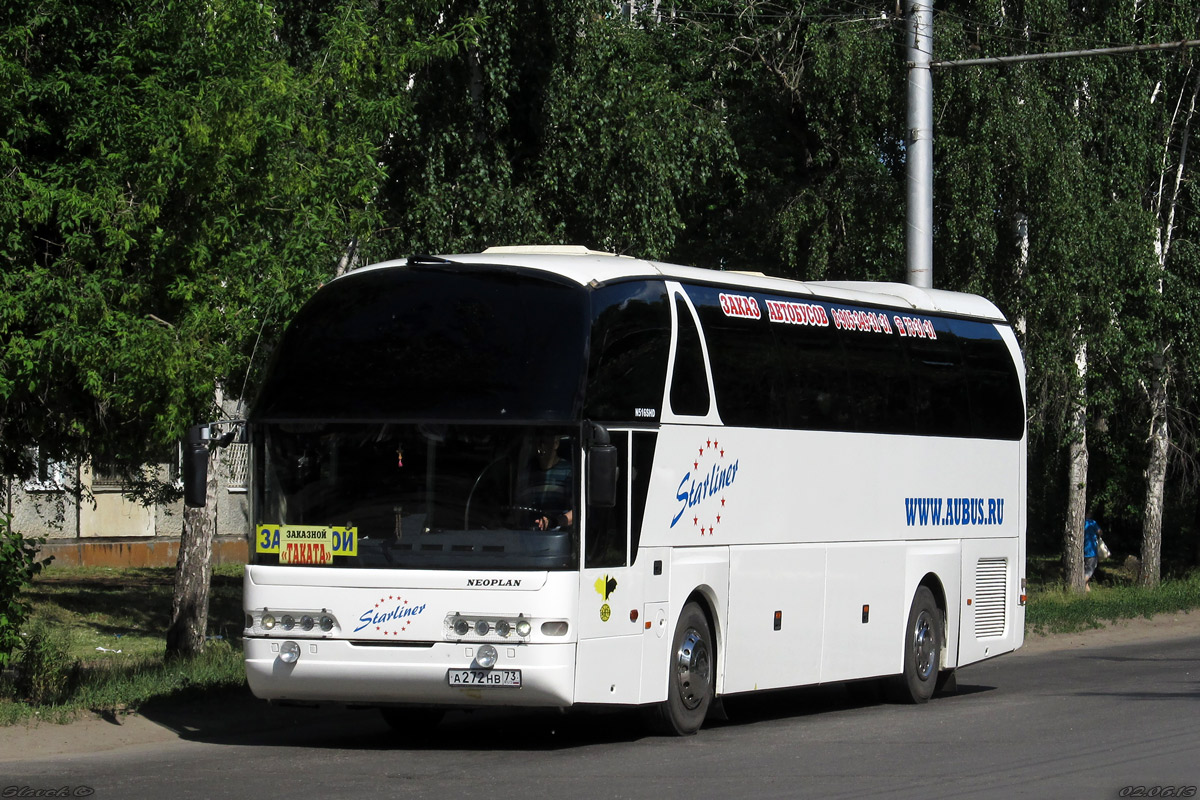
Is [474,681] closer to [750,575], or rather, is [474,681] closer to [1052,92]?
[750,575]

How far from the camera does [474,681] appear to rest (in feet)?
36.4

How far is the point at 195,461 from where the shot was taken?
11758mm

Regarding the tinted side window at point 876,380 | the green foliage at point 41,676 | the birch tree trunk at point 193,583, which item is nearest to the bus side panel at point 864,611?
the tinted side window at point 876,380

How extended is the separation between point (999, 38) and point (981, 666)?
1047 cm

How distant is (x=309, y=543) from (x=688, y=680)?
321 centimetres

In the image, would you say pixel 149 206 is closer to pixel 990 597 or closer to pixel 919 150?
pixel 990 597

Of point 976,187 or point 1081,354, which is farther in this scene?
point 1081,354

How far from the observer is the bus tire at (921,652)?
52.4ft

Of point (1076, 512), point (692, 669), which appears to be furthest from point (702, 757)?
point (1076, 512)

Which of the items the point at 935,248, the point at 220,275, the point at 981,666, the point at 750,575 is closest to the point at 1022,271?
the point at 935,248

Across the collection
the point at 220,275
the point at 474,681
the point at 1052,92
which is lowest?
the point at 474,681

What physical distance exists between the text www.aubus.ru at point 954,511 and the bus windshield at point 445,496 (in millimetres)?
5663

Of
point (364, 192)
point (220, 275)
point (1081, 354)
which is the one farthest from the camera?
point (1081, 354)

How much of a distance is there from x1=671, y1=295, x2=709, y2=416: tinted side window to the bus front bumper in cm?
233
